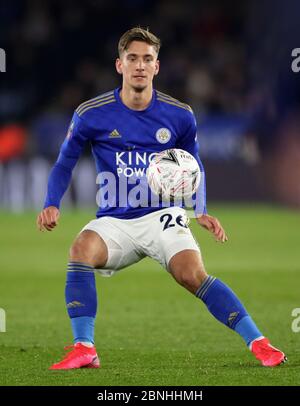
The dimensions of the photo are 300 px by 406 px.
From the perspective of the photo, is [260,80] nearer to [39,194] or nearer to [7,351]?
[39,194]

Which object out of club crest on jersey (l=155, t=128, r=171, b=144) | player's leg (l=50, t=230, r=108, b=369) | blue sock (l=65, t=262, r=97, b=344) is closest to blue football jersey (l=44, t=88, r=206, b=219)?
club crest on jersey (l=155, t=128, r=171, b=144)

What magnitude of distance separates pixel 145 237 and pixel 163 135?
656 millimetres

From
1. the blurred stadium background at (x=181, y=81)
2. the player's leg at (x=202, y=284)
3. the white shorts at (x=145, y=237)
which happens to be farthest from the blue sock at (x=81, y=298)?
the blurred stadium background at (x=181, y=81)

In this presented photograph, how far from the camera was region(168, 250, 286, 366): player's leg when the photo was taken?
623 cm

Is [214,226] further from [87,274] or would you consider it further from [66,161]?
[66,161]

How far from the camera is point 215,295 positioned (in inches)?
248

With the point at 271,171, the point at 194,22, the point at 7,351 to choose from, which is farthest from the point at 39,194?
the point at 7,351

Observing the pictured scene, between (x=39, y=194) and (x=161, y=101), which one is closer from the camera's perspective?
(x=161, y=101)

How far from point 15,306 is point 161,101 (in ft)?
11.3

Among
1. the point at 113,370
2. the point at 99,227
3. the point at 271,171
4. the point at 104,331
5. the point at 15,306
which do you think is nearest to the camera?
the point at 113,370

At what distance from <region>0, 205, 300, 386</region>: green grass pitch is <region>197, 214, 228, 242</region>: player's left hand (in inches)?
29.7

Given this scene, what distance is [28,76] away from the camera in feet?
80.3

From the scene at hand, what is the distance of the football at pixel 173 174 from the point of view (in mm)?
6387

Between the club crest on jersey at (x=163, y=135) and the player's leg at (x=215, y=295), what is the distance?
0.75 m
